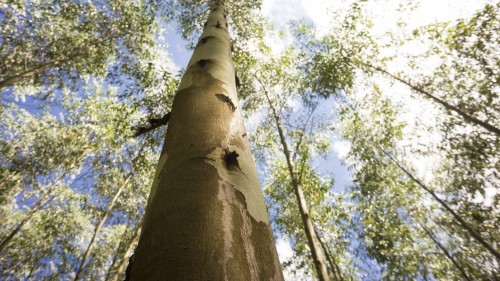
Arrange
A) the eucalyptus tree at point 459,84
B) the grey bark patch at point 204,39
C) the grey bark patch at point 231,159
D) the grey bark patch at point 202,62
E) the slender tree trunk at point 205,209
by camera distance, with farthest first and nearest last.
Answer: the eucalyptus tree at point 459,84 → the grey bark patch at point 204,39 → the grey bark patch at point 202,62 → the grey bark patch at point 231,159 → the slender tree trunk at point 205,209

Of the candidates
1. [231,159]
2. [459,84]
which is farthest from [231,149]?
[459,84]

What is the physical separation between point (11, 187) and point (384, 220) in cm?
1663

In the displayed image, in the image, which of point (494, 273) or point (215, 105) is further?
point (494, 273)

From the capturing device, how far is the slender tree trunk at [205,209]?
0.48 meters

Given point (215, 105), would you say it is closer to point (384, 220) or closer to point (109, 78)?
point (109, 78)

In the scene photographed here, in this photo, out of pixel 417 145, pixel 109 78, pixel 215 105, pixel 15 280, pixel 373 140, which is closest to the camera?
pixel 215 105

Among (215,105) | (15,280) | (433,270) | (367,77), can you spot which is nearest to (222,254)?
(215,105)

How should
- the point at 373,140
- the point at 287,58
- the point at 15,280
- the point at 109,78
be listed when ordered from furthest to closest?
1. the point at 15,280
2. the point at 373,140
3. the point at 287,58
4. the point at 109,78

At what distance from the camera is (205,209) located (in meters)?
0.57

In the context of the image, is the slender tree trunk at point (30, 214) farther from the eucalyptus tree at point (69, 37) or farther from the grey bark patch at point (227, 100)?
the grey bark patch at point (227, 100)

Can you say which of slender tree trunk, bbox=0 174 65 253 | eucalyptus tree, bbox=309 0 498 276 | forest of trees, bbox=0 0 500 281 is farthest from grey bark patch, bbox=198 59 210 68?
slender tree trunk, bbox=0 174 65 253

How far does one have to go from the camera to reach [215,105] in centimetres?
95

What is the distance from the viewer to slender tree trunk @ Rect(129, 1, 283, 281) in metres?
0.48

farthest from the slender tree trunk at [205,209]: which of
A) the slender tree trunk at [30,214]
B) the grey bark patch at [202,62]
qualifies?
the slender tree trunk at [30,214]
